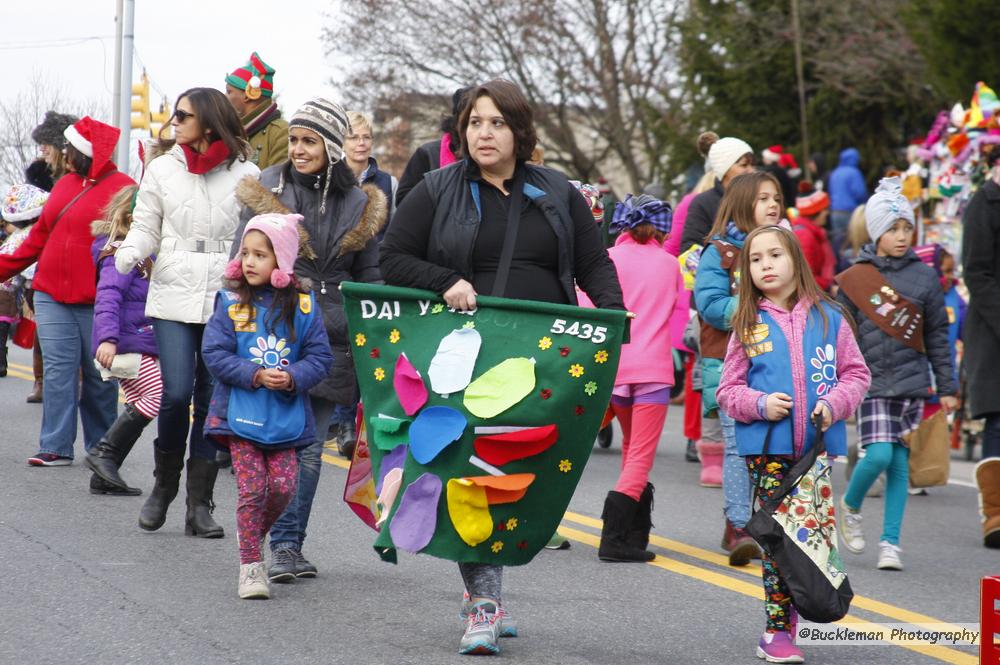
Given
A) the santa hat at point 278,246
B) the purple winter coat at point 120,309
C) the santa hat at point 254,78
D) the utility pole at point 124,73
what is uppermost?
the utility pole at point 124,73

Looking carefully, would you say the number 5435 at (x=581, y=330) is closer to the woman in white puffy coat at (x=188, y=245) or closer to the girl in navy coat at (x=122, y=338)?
the woman in white puffy coat at (x=188, y=245)

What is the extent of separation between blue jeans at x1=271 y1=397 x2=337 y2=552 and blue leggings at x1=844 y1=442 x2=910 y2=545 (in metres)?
2.82

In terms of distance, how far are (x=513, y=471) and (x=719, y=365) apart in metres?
2.80

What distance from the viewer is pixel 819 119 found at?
25062mm

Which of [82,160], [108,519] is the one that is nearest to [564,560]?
[108,519]

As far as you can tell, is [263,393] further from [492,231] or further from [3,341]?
[3,341]

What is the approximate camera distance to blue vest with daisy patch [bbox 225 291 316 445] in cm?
605

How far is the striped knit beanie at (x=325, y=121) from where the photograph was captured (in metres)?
6.66

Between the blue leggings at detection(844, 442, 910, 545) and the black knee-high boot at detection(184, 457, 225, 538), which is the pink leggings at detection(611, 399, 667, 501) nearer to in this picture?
the blue leggings at detection(844, 442, 910, 545)

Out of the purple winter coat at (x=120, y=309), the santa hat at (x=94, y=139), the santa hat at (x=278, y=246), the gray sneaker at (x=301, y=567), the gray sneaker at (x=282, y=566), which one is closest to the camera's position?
the santa hat at (x=278, y=246)

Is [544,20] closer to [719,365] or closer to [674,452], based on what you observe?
[674,452]

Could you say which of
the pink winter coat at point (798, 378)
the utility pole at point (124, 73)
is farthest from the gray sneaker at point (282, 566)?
the utility pole at point (124, 73)

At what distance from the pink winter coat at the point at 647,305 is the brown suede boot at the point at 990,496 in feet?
6.08

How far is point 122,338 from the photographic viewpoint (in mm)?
8586
